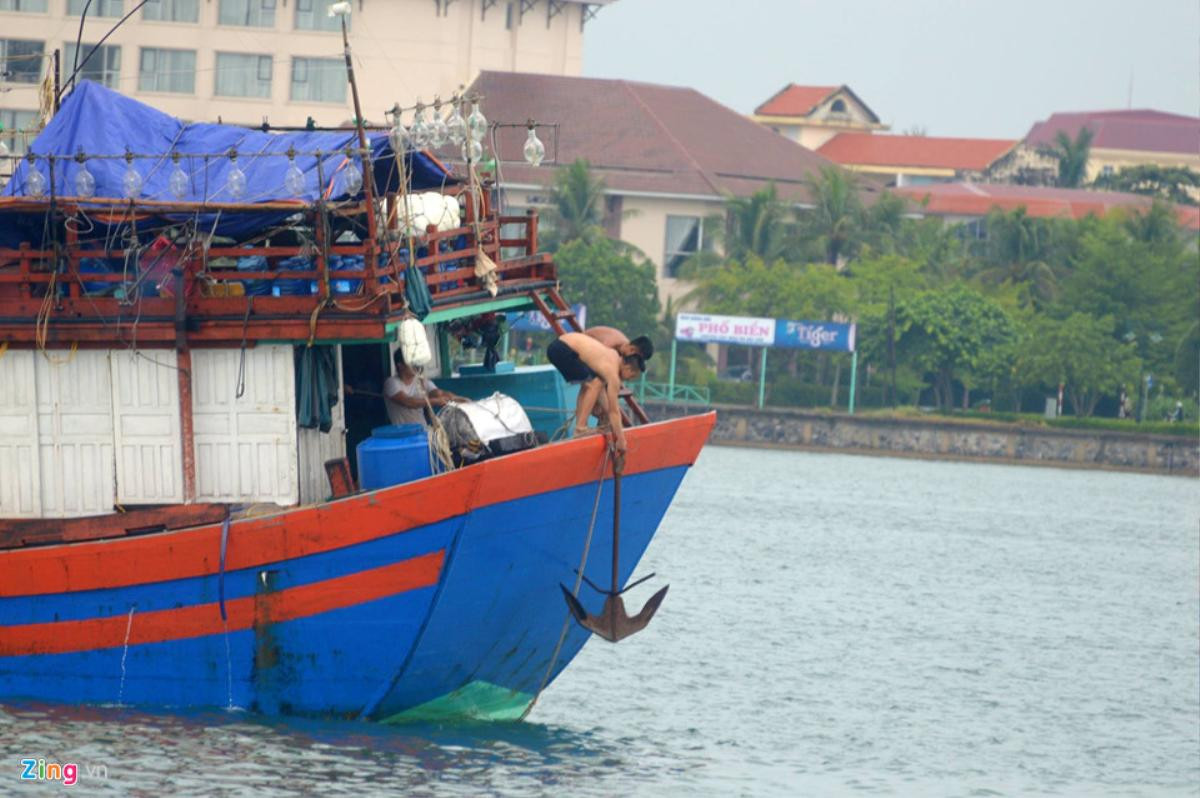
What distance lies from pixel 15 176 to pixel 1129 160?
12555 centimetres

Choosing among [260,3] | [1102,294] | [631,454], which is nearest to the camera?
[631,454]

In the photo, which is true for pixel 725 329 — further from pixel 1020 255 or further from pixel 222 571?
pixel 222 571

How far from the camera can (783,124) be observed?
5315 inches

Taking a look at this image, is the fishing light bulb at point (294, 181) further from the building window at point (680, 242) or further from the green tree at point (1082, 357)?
the building window at point (680, 242)

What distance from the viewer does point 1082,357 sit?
6356 centimetres

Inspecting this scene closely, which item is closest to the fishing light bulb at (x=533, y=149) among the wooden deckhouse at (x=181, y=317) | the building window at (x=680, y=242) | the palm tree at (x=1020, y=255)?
the wooden deckhouse at (x=181, y=317)

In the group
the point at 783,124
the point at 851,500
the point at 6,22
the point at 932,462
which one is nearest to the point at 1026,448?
the point at 932,462

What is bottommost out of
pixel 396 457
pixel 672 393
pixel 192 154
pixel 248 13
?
pixel 672 393

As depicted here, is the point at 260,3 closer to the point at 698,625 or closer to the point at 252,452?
the point at 698,625

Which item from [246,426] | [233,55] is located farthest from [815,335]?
[246,426]

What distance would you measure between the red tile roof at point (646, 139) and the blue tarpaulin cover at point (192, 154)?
52.0m

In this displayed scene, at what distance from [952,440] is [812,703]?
1757 inches

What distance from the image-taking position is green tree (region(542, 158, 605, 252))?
6812 centimetres

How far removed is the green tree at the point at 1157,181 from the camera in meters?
104
